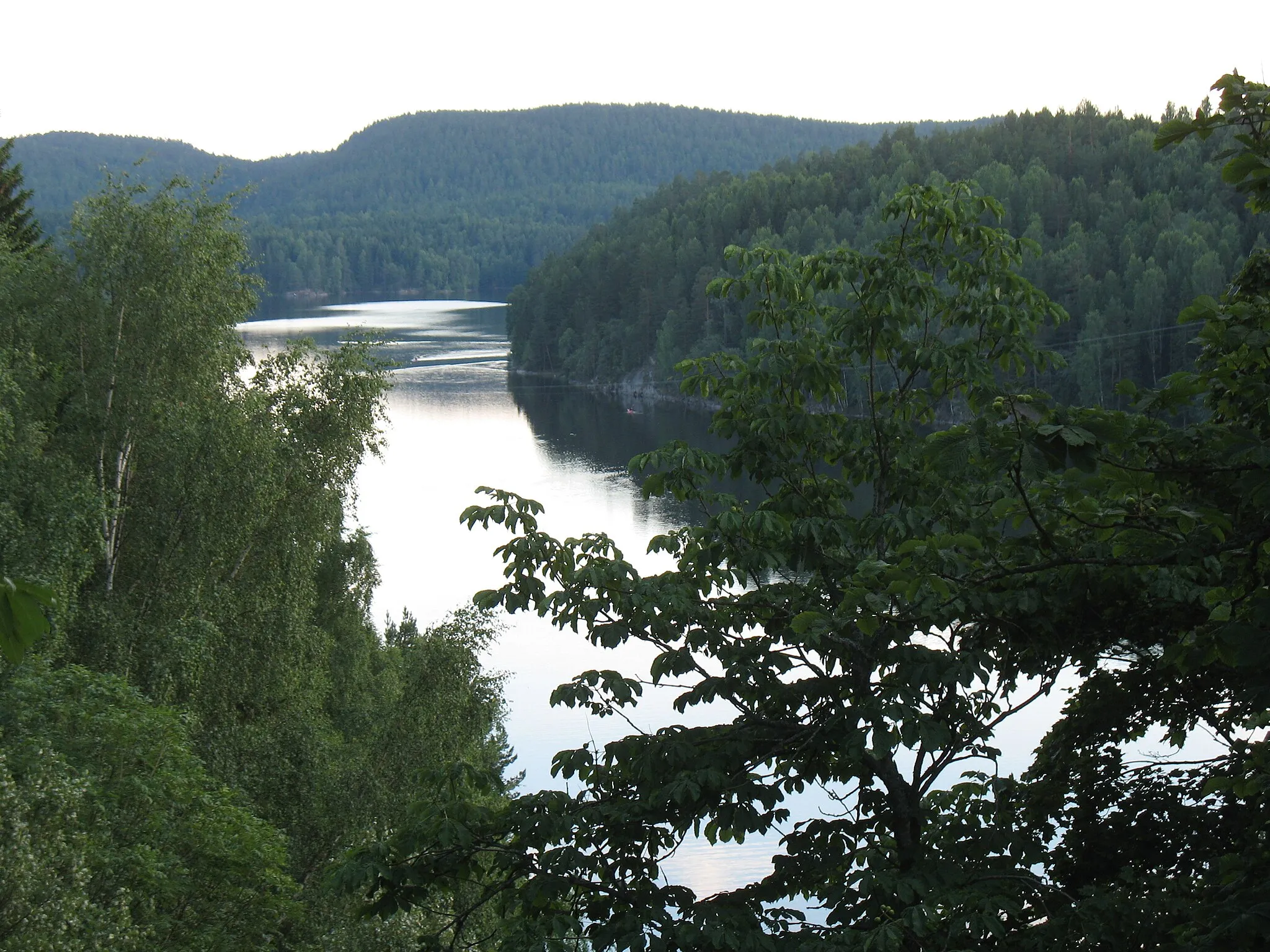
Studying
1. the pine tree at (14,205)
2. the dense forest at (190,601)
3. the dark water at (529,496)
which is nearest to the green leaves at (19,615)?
the dark water at (529,496)

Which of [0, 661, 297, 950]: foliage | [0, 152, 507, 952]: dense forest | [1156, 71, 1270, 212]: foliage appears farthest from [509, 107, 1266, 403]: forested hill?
[1156, 71, 1270, 212]: foliage

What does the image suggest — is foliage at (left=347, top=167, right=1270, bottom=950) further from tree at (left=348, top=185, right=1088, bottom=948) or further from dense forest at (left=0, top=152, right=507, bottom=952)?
dense forest at (left=0, top=152, right=507, bottom=952)

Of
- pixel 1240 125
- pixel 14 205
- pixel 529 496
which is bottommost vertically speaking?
pixel 529 496

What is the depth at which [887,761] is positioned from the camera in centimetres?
605

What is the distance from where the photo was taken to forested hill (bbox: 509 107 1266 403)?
56500 mm

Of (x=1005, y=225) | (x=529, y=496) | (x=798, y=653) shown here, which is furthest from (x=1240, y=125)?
(x=1005, y=225)

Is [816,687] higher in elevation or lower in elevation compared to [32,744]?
higher

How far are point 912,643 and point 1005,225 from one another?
77960 millimetres

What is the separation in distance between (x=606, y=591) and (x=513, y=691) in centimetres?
2158

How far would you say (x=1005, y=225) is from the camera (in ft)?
260

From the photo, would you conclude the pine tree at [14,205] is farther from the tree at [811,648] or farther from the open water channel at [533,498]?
the tree at [811,648]

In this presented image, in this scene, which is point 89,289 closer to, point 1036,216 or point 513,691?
point 513,691

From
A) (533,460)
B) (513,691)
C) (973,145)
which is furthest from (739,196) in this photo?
(513,691)

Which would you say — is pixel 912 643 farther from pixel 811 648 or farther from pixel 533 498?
pixel 533 498
